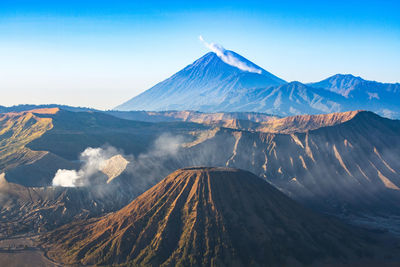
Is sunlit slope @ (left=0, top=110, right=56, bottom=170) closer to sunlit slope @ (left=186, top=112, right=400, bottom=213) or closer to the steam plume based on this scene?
the steam plume

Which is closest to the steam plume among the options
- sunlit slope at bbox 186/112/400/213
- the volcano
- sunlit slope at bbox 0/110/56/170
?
sunlit slope at bbox 0/110/56/170

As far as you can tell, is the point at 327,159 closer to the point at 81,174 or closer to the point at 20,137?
the point at 81,174

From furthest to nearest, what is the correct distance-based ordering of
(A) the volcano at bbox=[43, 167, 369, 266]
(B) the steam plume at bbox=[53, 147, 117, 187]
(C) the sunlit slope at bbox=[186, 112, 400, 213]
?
1. (C) the sunlit slope at bbox=[186, 112, 400, 213]
2. (B) the steam plume at bbox=[53, 147, 117, 187]
3. (A) the volcano at bbox=[43, 167, 369, 266]

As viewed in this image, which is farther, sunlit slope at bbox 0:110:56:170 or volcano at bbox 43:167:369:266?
sunlit slope at bbox 0:110:56:170

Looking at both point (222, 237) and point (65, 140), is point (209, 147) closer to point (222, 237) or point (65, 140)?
point (65, 140)

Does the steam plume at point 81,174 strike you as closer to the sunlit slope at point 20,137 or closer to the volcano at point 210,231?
the sunlit slope at point 20,137

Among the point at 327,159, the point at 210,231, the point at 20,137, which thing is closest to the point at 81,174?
the point at 210,231

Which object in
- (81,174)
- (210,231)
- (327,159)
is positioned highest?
(327,159)

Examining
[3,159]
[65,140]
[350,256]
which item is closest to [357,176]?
[350,256]
